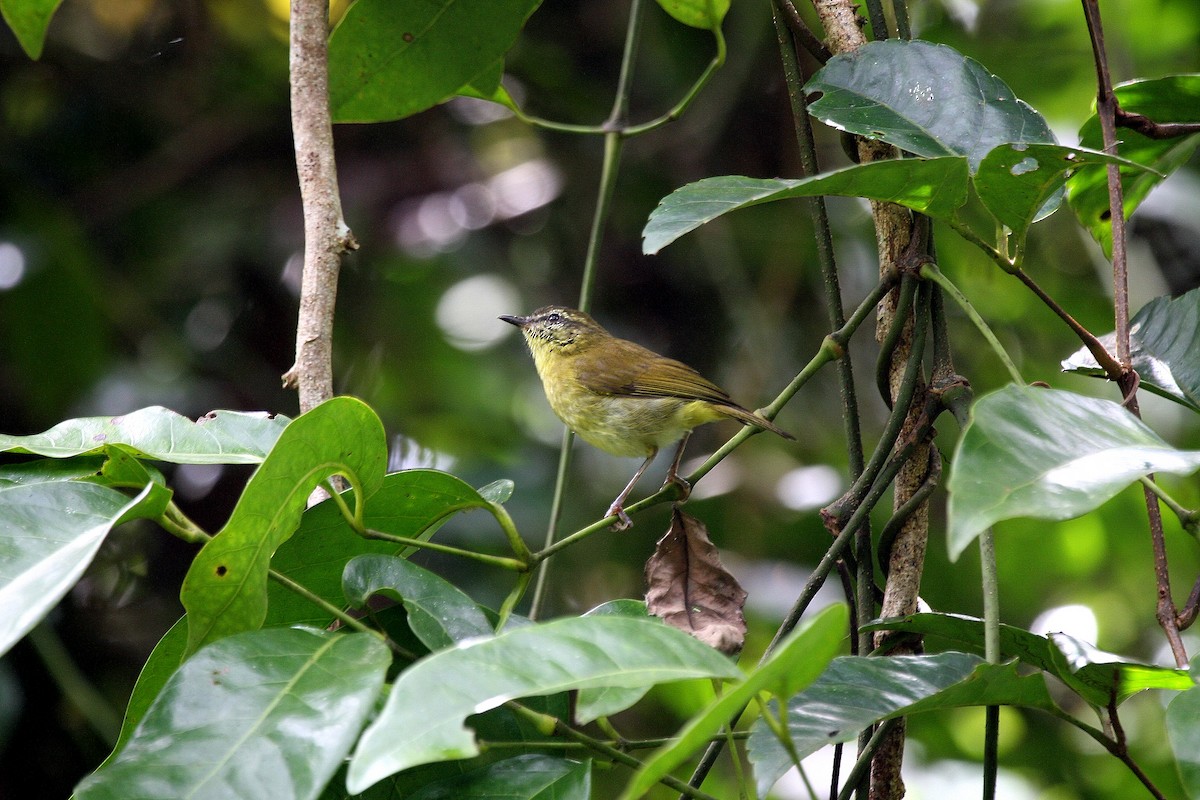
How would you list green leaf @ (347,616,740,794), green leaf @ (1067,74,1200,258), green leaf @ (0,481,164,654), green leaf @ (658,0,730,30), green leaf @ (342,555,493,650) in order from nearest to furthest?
1. green leaf @ (347,616,740,794)
2. green leaf @ (0,481,164,654)
3. green leaf @ (342,555,493,650)
4. green leaf @ (1067,74,1200,258)
5. green leaf @ (658,0,730,30)

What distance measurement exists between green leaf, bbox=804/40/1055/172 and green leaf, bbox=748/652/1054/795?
29.9 inches

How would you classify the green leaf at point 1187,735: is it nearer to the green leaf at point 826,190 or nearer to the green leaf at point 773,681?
the green leaf at point 773,681

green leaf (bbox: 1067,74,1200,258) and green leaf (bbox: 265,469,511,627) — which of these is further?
green leaf (bbox: 1067,74,1200,258)

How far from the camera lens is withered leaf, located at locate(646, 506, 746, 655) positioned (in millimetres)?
1732

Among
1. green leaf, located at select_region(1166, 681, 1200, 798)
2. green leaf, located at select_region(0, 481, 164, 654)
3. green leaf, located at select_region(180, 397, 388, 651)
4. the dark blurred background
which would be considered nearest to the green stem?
green leaf, located at select_region(1166, 681, 1200, 798)

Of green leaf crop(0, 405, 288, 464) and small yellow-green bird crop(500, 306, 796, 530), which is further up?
green leaf crop(0, 405, 288, 464)

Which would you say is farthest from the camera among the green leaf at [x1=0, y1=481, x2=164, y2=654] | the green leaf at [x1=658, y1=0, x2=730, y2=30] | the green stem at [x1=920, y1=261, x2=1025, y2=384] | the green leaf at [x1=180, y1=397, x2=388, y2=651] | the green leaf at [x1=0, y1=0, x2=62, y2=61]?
the green leaf at [x1=658, y1=0, x2=730, y2=30]

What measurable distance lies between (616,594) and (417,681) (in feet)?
12.4

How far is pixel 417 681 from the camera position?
0.93 meters

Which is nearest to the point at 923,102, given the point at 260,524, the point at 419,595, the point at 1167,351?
the point at 1167,351

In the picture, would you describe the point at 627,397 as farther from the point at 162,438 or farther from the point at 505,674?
the point at 505,674

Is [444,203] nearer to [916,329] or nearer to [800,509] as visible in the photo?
[800,509]

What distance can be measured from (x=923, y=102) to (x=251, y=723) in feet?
4.37

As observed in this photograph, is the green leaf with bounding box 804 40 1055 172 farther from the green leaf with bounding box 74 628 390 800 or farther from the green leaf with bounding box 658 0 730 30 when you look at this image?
the green leaf with bounding box 74 628 390 800
